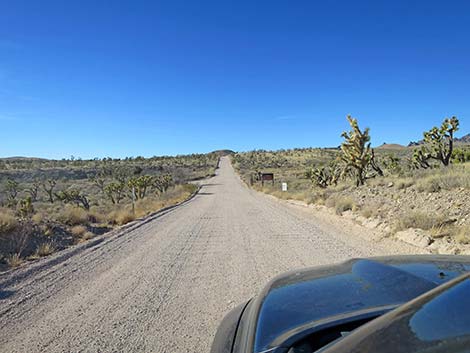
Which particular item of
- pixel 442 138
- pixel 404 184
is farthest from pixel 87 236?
pixel 442 138

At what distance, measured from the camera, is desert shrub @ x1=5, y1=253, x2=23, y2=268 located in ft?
25.5

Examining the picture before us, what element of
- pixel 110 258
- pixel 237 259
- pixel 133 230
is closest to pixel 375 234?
pixel 237 259

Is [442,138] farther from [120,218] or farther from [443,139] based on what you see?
[120,218]

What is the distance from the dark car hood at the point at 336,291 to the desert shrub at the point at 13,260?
291 inches

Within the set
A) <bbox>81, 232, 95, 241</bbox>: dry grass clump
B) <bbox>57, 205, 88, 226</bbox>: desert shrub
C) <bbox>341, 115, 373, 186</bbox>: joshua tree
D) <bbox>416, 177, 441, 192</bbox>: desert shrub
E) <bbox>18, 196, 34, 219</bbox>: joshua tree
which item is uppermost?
<bbox>341, 115, 373, 186</bbox>: joshua tree

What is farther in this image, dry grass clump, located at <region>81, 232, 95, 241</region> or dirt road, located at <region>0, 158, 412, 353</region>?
dry grass clump, located at <region>81, 232, 95, 241</region>

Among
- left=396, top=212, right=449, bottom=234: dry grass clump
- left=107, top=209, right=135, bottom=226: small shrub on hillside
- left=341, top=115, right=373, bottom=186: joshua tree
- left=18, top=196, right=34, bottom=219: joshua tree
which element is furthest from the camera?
left=341, top=115, right=373, bottom=186: joshua tree

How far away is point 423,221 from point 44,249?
9.81 m

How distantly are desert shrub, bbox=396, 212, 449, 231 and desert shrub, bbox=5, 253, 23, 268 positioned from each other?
9.38 m

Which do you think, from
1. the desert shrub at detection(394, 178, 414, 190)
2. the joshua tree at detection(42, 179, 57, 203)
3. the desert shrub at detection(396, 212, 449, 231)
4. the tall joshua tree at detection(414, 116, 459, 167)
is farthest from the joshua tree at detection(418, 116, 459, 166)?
the joshua tree at detection(42, 179, 57, 203)

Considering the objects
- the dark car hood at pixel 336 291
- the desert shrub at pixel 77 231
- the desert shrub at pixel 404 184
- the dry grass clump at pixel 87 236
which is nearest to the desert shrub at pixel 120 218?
the desert shrub at pixel 77 231

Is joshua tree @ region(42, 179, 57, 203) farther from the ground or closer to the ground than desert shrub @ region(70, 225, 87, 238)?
farther from the ground

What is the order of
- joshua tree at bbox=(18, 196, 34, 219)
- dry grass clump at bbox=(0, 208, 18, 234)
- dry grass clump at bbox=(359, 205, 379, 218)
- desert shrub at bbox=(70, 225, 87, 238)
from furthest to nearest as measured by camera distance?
joshua tree at bbox=(18, 196, 34, 219), desert shrub at bbox=(70, 225, 87, 238), dry grass clump at bbox=(359, 205, 379, 218), dry grass clump at bbox=(0, 208, 18, 234)

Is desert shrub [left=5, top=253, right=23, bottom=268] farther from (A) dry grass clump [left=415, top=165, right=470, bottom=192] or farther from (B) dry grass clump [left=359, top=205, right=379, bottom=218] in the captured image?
(A) dry grass clump [left=415, top=165, right=470, bottom=192]
